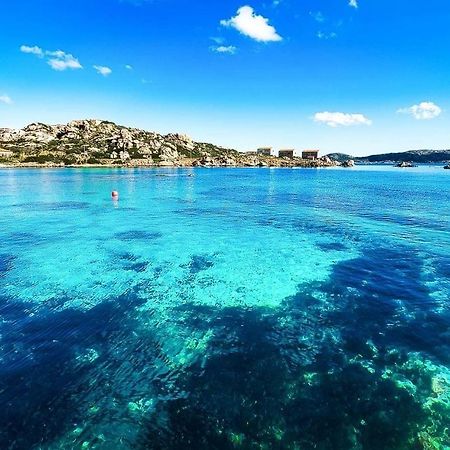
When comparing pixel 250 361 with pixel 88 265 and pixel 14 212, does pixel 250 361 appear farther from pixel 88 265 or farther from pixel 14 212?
pixel 14 212

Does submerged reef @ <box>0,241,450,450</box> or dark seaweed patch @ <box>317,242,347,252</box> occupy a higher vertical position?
dark seaweed patch @ <box>317,242,347,252</box>

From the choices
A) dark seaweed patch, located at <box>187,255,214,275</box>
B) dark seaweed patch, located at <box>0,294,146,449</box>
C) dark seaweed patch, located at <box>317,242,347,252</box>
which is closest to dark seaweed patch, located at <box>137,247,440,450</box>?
dark seaweed patch, located at <box>0,294,146,449</box>

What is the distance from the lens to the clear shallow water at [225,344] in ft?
39.2

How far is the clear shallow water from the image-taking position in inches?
470

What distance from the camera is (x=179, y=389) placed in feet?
45.5

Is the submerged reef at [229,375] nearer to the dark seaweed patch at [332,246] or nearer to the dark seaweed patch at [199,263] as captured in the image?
the dark seaweed patch at [199,263]

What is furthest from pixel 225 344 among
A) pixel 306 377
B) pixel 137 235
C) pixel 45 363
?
pixel 137 235

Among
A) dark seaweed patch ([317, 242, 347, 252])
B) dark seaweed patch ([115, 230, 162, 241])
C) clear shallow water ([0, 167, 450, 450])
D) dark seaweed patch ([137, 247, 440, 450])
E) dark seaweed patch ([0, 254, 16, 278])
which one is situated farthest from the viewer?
dark seaweed patch ([115, 230, 162, 241])

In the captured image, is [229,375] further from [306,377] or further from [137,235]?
[137,235]

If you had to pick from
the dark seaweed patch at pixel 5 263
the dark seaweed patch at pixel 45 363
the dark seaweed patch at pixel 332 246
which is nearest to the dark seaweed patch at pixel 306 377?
the dark seaweed patch at pixel 45 363

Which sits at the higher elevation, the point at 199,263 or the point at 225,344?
the point at 225,344

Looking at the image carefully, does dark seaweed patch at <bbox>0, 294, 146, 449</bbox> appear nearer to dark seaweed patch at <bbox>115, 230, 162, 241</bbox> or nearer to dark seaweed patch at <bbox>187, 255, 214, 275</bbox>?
dark seaweed patch at <bbox>187, 255, 214, 275</bbox>

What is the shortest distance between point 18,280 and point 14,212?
126 feet

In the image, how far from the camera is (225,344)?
1734 centimetres
